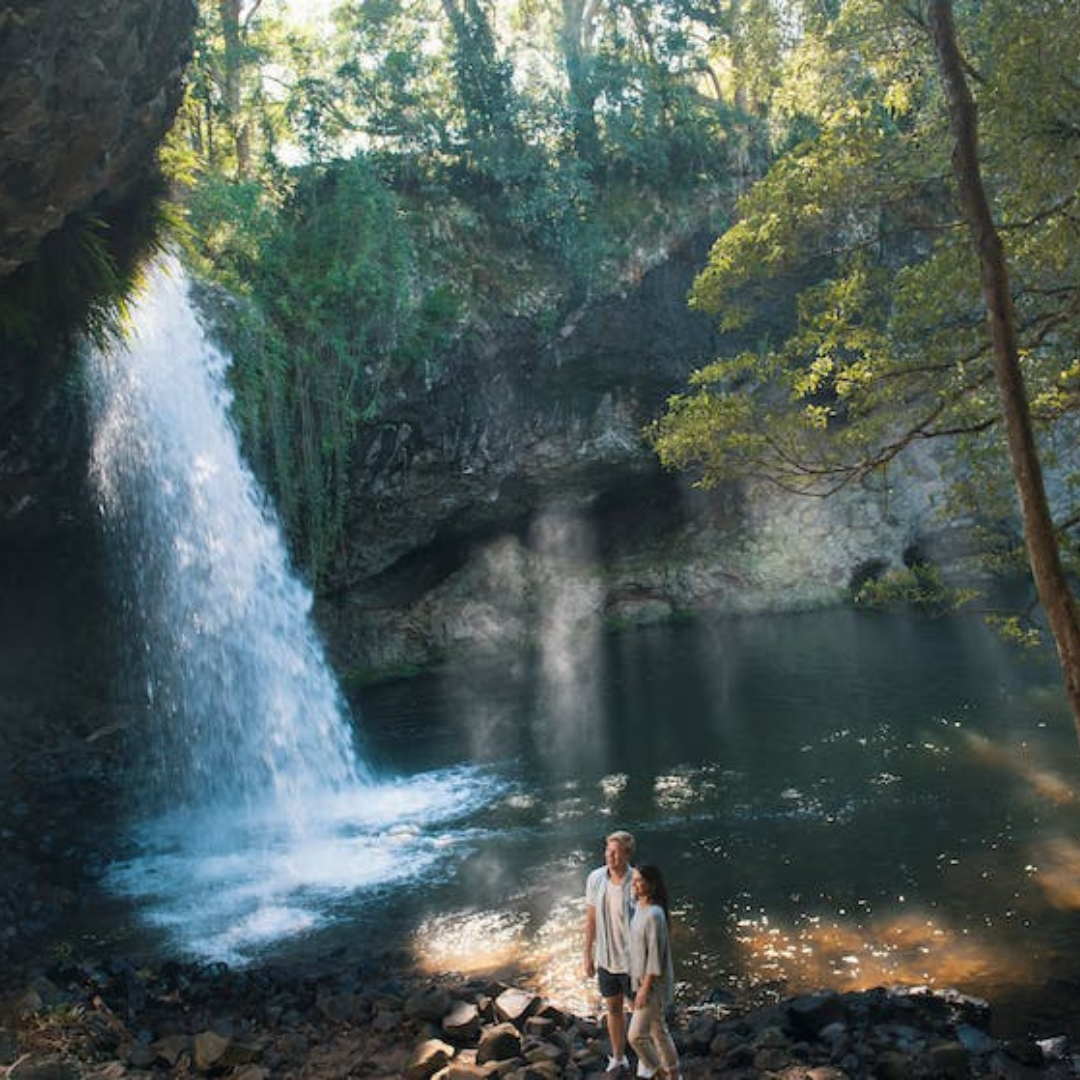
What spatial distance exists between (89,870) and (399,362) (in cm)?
1608

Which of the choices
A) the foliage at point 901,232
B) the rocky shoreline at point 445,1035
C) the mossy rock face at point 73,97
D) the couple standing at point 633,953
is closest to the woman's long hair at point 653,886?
the couple standing at point 633,953

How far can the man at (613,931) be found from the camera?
5.52 metres

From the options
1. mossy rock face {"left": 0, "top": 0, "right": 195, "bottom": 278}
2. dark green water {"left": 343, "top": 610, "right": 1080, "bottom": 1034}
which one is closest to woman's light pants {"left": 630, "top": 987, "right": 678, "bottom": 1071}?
dark green water {"left": 343, "top": 610, "right": 1080, "bottom": 1034}

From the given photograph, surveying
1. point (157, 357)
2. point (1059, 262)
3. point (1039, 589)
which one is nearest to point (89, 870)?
point (157, 357)

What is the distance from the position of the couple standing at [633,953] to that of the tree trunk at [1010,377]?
10.8 ft

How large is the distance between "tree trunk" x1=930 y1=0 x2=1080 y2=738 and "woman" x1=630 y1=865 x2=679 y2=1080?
3.25m

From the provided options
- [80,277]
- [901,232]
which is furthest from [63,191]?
[901,232]

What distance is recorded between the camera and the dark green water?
26.2 ft

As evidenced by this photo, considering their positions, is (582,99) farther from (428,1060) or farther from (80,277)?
(428,1060)

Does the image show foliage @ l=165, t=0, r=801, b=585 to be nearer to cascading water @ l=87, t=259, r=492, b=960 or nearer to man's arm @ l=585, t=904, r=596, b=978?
cascading water @ l=87, t=259, r=492, b=960

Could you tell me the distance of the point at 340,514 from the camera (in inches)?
950

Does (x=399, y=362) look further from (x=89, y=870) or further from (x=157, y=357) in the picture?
(x=89, y=870)

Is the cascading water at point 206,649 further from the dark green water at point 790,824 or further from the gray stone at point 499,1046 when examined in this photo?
the gray stone at point 499,1046

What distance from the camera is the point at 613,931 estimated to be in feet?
18.3
